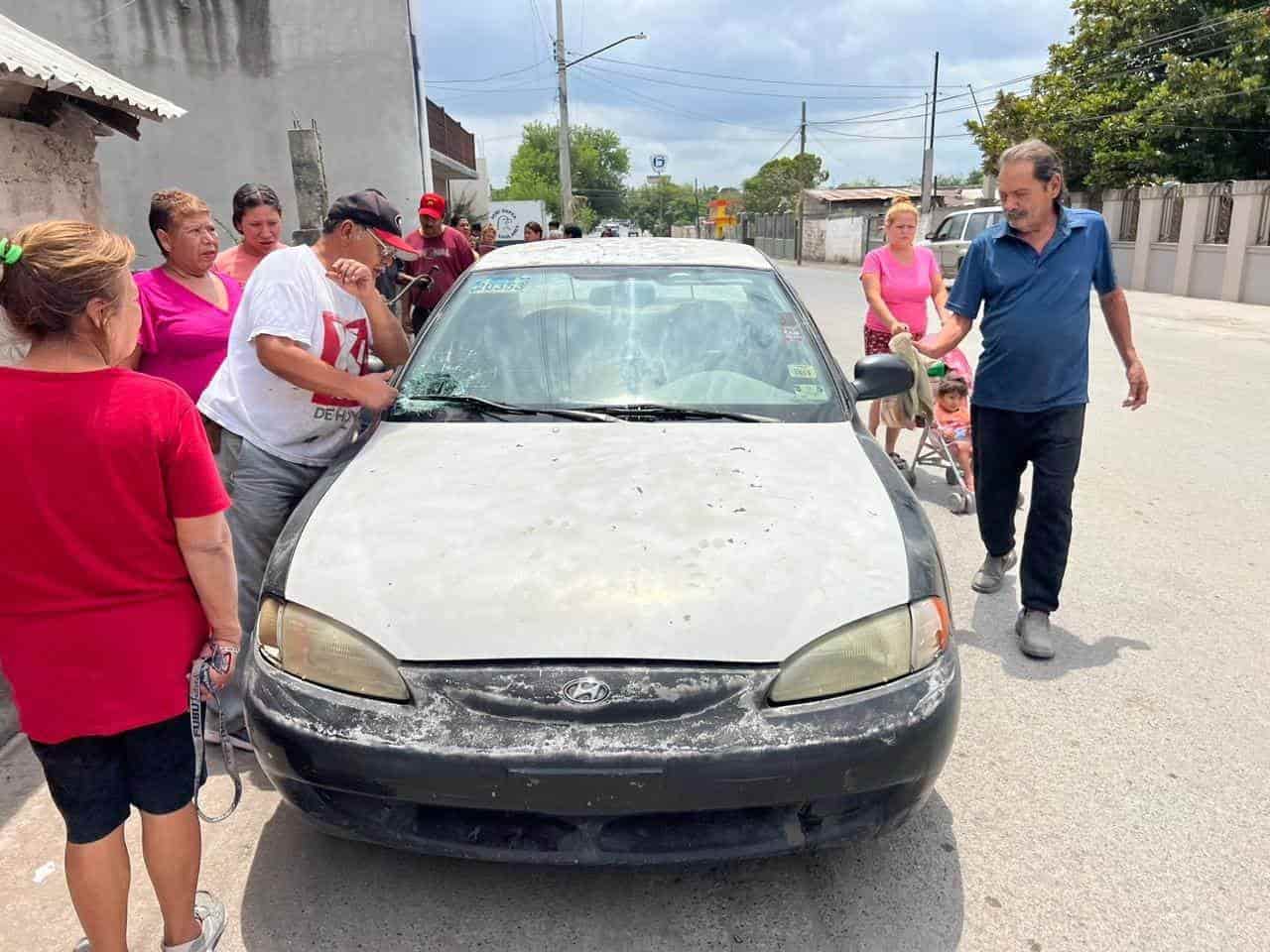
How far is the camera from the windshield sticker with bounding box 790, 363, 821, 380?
130 inches

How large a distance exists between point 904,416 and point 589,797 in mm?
4472

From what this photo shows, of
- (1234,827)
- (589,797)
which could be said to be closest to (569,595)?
(589,797)

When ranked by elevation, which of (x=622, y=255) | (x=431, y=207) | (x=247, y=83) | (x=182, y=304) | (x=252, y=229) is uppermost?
(x=247, y=83)

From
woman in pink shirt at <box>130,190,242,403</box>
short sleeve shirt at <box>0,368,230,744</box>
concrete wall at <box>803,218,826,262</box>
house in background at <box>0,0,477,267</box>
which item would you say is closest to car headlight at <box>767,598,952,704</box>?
short sleeve shirt at <box>0,368,230,744</box>

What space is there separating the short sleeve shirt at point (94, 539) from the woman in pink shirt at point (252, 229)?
2427 mm

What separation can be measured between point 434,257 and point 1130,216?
20.9 metres

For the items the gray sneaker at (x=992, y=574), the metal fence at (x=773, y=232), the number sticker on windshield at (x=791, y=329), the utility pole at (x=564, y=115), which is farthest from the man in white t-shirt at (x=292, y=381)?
the metal fence at (x=773, y=232)

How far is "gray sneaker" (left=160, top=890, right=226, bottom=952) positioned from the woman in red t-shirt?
18 cm

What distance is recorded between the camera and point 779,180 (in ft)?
278

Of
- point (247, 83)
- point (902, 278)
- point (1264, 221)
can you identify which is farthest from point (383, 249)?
point (1264, 221)

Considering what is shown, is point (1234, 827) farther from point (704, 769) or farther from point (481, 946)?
point (481, 946)

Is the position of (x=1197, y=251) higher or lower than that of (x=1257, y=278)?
higher

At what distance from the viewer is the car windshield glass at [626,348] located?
10.5 feet

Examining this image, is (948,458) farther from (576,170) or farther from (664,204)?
(664,204)
